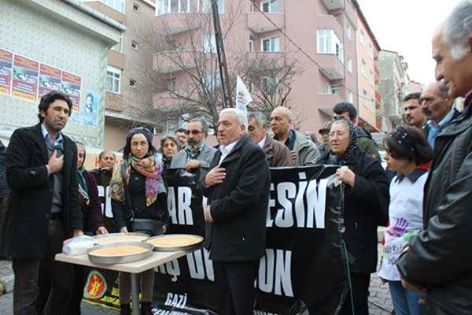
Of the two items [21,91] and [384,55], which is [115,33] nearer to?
[21,91]

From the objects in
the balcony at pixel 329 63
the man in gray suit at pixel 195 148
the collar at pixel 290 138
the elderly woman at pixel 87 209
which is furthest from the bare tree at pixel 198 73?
the elderly woman at pixel 87 209

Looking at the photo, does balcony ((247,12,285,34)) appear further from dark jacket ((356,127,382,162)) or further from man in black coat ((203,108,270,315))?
man in black coat ((203,108,270,315))

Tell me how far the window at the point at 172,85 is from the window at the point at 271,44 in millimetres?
9452

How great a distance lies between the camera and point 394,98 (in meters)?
58.6

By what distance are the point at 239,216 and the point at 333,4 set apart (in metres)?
32.4

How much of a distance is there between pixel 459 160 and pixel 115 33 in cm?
1077

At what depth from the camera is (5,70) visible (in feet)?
26.0

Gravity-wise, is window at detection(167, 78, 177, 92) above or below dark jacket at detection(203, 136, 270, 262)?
above

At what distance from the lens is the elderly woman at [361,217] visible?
3.18 metres

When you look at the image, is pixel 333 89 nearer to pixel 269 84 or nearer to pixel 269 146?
pixel 269 84

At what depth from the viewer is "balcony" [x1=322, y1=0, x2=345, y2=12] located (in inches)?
1228

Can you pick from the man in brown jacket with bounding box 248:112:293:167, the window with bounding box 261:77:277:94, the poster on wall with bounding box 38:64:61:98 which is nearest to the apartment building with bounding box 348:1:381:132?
the window with bounding box 261:77:277:94

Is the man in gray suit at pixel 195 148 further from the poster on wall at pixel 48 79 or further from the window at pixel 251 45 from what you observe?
the window at pixel 251 45

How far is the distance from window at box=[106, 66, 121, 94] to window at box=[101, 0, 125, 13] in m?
4.13
